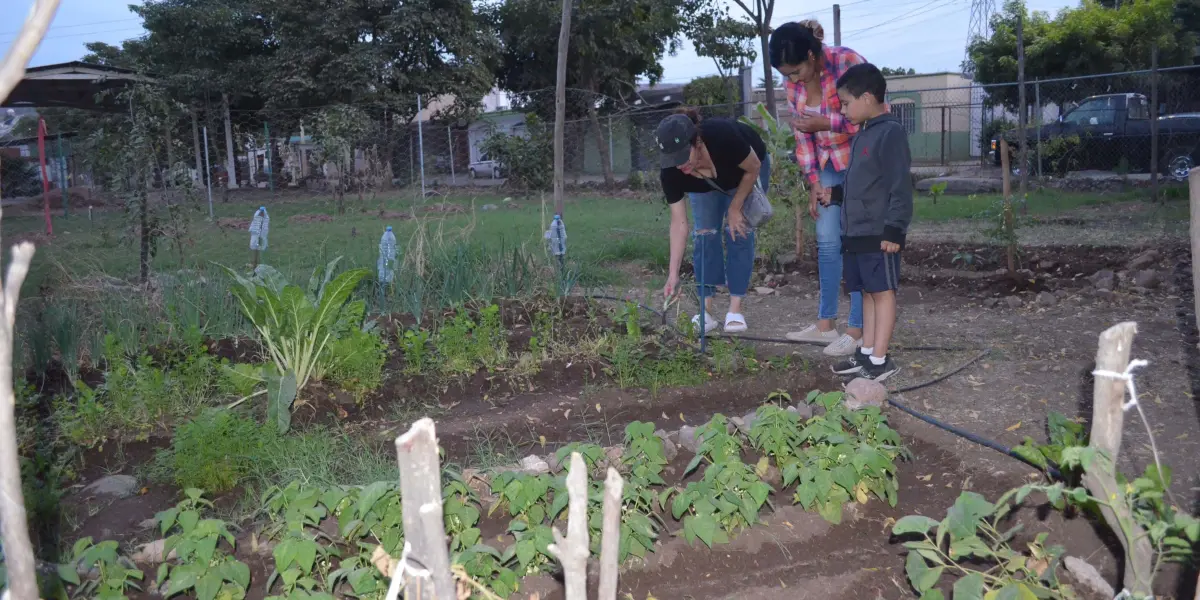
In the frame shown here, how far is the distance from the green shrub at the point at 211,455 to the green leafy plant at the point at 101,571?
797mm

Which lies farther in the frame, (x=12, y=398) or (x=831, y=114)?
(x=831, y=114)

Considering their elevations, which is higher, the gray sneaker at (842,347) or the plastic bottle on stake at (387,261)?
the plastic bottle on stake at (387,261)

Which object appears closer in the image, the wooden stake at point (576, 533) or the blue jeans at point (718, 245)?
the wooden stake at point (576, 533)

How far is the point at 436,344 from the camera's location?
177 inches

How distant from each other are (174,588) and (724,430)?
166 cm

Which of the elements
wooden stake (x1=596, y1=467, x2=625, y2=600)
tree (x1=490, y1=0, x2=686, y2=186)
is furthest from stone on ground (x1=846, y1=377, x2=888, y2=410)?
tree (x1=490, y1=0, x2=686, y2=186)

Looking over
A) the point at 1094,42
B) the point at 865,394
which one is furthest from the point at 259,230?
the point at 1094,42

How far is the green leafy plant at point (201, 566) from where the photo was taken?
2.26m

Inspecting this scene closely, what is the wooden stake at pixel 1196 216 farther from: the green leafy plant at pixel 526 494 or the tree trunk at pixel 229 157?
the tree trunk at pixel 229 157

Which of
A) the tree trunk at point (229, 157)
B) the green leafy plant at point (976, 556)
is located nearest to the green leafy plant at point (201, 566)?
the green leafy plant at point (976, 556)

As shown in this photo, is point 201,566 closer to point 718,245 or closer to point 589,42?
point 718,245

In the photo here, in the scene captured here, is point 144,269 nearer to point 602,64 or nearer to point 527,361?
point 527,361

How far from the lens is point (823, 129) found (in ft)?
14.3

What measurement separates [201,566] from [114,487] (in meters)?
1.28
